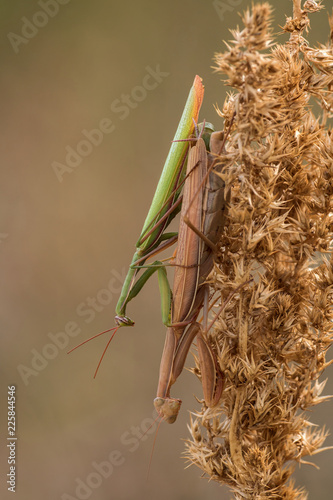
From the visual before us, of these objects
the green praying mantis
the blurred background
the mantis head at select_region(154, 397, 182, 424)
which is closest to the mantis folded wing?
the green praying mantis

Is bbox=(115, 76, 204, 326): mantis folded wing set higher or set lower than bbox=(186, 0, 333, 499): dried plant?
higher

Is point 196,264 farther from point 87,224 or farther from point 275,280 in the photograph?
point 87,224

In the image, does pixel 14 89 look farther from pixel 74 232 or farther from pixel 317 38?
pixel 317 38

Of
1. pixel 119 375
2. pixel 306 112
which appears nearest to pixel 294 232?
pixel 306 112

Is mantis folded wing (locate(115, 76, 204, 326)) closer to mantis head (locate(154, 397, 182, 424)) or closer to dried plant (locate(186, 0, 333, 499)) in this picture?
dried plant (locate(186, 0, 333, 499))

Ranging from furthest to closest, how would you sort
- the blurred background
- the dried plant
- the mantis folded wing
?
the blurred background < the mantis folded wing < the dried plant

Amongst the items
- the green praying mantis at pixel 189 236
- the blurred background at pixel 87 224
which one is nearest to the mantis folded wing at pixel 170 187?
the green praying mantis at pixel 189 236

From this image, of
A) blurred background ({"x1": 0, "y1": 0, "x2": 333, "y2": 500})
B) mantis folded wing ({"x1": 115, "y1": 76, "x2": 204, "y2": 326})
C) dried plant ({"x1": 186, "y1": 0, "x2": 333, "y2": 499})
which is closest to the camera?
dried plant ({"x1": 186, "y1": 0, "x2": 333, "y2": 499})
